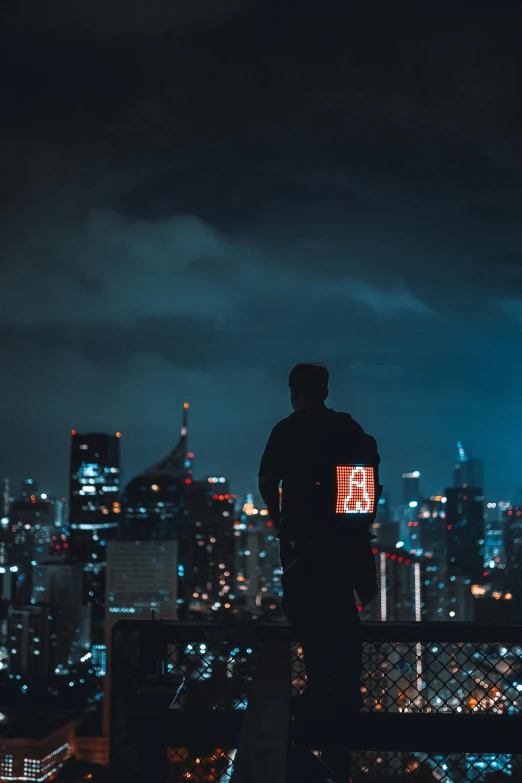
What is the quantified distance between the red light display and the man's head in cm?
31

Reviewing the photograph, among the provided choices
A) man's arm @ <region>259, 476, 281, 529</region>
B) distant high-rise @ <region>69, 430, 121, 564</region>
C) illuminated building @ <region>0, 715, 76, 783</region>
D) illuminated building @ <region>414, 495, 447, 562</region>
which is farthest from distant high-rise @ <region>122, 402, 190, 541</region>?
man's arm @ <region>259, 476, 281, 529</region>

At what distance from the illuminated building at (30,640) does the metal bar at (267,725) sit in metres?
42.5

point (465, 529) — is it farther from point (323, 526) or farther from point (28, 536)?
point (323, 526)

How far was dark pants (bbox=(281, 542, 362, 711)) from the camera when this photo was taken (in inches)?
104

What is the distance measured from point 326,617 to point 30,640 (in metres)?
43.9

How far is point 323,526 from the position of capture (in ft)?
8.98

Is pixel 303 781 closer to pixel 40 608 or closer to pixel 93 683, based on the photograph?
pixel 93 683

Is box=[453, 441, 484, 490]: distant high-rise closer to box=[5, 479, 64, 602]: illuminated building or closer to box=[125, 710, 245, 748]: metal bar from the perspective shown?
box=[5, 479, 64, 602]: illuminated building

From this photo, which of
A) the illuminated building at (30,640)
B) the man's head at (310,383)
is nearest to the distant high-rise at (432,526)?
the illuminated building at (30,640)

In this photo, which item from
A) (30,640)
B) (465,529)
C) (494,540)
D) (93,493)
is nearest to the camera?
(30,640)

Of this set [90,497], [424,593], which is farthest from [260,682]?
[90,497]

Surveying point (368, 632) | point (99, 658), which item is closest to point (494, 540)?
point (99, 658)

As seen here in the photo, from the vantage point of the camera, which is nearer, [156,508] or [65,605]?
[65,605]

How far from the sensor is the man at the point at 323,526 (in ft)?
8.72
